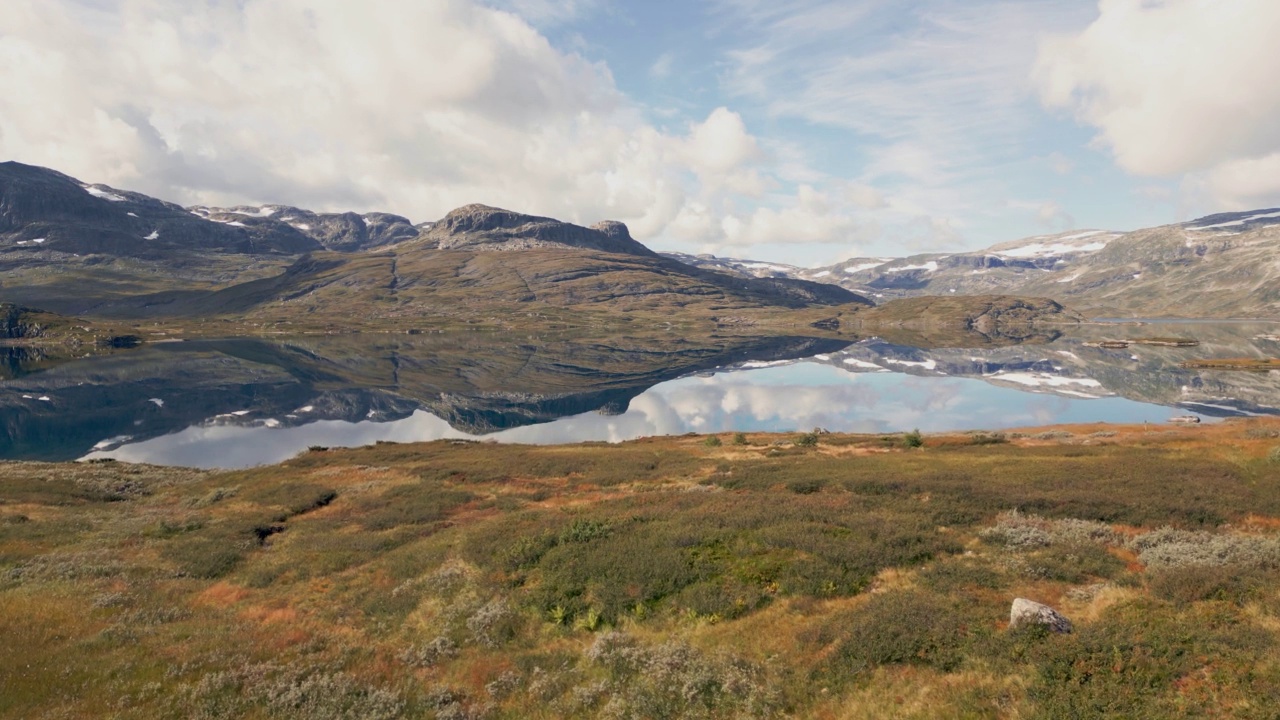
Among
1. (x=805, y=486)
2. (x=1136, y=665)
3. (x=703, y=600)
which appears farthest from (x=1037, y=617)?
(x=805, y=486)

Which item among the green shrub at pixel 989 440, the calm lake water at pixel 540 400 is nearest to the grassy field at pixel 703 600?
the green shrub at pixel 989 440

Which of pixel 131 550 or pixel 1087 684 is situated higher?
pixel 1087 684

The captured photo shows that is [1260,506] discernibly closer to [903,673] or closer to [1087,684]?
[1087,684]

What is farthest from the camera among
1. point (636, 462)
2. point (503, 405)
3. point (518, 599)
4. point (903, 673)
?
point (503, 405)

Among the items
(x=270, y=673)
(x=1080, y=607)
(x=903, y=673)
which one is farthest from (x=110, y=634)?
(x=1080, y=607)

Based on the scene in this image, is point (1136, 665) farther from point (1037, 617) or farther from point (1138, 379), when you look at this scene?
point (1138, 379)

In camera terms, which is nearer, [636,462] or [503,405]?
[636,462]

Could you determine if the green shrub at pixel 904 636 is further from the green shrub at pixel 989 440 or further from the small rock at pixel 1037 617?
the green shrub at pixel 989 440
